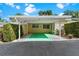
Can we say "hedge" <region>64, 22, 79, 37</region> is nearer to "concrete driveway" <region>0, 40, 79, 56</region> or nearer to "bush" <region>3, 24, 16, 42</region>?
"concrete driveway" <region>0, 40, 79, 56</region>

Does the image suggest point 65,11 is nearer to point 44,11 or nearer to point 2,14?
point 44,11

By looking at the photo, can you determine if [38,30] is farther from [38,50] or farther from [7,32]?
[38,50]

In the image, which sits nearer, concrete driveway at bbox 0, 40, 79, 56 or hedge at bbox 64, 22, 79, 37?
concrete driveway at bbox 0, 40, 79, 56

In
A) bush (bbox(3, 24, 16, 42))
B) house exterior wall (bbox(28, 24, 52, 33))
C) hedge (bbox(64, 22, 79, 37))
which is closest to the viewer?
bush (bbox(3, 24, 16, 42))

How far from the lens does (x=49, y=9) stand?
39781 mm

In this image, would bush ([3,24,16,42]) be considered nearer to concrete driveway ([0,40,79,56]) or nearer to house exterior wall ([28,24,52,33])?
concrete driveway ([0,40,79,56])

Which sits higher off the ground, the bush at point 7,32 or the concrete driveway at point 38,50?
the bush at point 7,32

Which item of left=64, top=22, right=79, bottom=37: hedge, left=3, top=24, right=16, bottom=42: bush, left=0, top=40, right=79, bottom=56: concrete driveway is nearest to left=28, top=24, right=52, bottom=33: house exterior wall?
left=64, top=22, right=79, bottom=37: hedge

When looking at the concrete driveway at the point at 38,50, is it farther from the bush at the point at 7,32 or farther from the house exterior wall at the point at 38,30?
the house exterior wall at the point at 38,30

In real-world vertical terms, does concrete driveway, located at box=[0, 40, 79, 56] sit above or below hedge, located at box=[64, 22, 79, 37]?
below

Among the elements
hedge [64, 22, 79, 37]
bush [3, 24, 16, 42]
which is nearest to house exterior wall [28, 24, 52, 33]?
hedge [64, 22, 79, 37]

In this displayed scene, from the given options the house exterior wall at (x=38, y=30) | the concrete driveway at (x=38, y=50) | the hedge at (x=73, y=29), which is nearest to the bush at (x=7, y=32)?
the concrete driveway at (x=38, y=50)

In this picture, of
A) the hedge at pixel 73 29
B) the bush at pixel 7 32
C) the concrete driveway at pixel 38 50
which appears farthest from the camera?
the hedge at pixel 73 29

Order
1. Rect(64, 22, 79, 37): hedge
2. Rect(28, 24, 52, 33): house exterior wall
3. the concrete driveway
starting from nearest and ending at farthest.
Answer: the concrete driveway
Rect(64, 22, 79, 37): hedge
Rect(28, 24, 52, 33): house exterior wall
